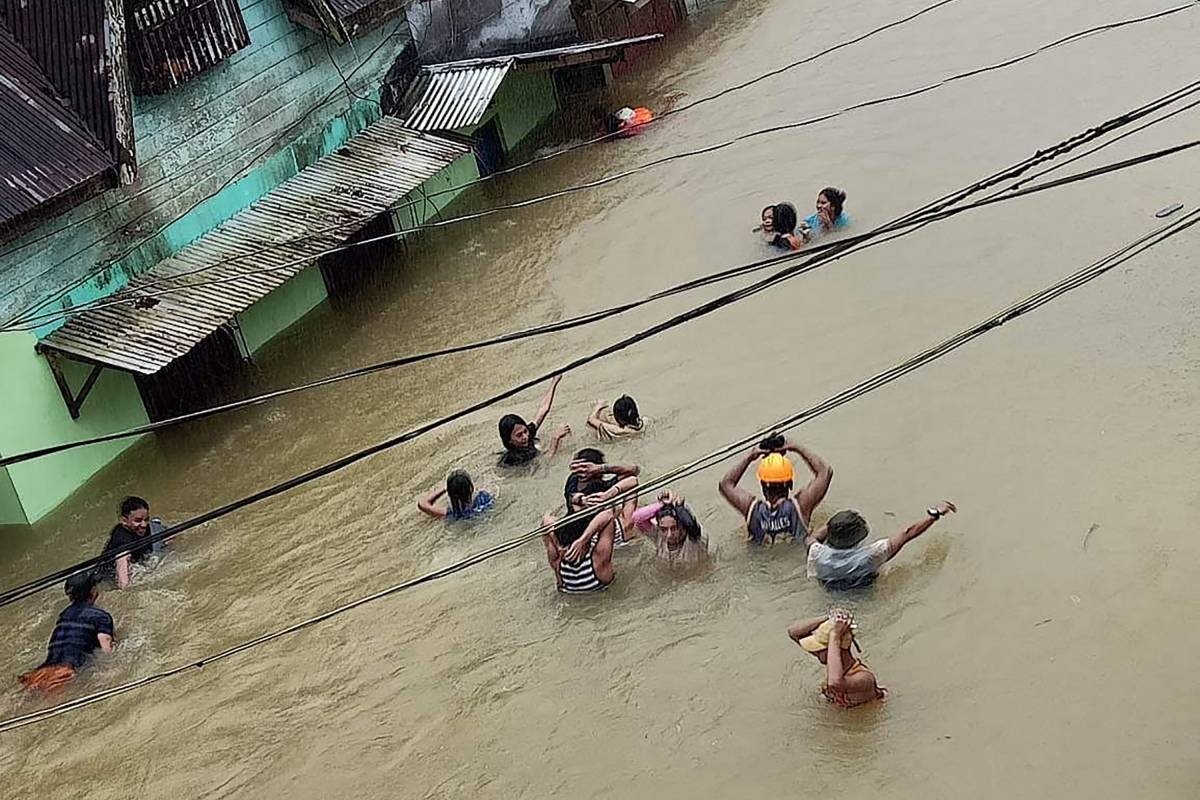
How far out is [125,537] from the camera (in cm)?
1088

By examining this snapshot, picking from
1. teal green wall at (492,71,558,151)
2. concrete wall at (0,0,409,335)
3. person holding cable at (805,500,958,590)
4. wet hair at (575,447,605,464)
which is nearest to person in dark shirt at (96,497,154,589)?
concrete wall at (0,0,409,335)

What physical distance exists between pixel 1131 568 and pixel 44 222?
977 centimetres

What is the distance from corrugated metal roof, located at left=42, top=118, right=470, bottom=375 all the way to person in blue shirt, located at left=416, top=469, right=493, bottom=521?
2771 millimetres

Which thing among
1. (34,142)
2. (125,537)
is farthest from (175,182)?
(125,537)

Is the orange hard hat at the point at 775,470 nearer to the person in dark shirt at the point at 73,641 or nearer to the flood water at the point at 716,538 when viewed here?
the flood water at the point at 716,538

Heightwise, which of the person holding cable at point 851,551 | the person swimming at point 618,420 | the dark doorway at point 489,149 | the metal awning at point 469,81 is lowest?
the person holding cable at point 851,551

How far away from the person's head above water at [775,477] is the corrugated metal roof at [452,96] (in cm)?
786

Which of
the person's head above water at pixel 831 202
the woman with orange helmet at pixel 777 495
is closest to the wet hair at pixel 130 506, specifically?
the woman with orange helmet at pixel 777 495

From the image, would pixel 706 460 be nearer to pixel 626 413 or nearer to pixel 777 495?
pixel 777 495

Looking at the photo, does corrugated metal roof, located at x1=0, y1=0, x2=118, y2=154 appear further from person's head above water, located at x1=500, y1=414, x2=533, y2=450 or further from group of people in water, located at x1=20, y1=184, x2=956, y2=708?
person's head above water, located at x1=500, y1=414, x2=533, y2=450

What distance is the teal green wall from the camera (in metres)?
18.6

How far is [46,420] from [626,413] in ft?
17.5

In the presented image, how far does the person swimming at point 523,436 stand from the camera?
11406 millimetres

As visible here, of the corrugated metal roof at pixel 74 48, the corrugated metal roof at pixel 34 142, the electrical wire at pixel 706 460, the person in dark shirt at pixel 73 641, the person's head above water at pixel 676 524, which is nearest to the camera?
the electrical wire at pixel 706 460
